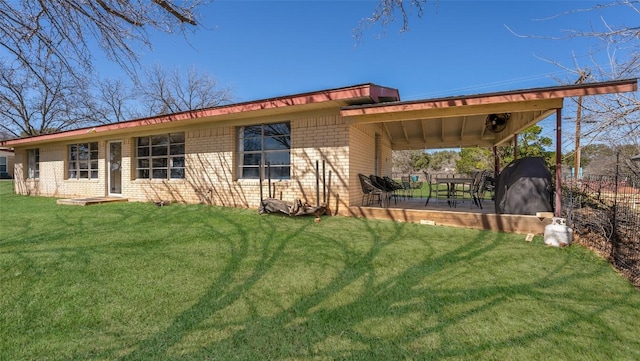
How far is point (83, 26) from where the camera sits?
14.9 ft

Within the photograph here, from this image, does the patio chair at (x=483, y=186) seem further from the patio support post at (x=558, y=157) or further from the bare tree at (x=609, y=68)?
the bare tree at (x=609, y=68)

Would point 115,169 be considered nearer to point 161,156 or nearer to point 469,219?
point 161,156

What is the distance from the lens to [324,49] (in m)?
12.4

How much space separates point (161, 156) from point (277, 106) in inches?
200

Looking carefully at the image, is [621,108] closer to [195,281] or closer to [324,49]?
[195,281]

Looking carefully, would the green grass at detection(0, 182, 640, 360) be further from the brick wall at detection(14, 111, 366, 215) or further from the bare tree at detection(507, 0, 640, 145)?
the brick wall at detection(14, 111, 366, 215)

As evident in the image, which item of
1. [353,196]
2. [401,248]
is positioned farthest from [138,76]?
[401,248]

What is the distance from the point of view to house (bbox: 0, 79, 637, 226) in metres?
5.80

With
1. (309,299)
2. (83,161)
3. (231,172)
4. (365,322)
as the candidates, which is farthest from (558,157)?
(83,161)

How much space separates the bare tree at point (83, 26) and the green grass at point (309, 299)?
2889 millimetres

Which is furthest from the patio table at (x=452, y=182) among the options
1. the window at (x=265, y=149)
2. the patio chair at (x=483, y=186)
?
the window at (x=265, y=149)

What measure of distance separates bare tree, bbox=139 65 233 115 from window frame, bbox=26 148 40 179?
46.9 ft

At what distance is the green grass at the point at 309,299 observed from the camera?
1999 millimetres

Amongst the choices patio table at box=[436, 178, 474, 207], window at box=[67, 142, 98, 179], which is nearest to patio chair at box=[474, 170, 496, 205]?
patio table at box=[436, 178, 474, 207]
